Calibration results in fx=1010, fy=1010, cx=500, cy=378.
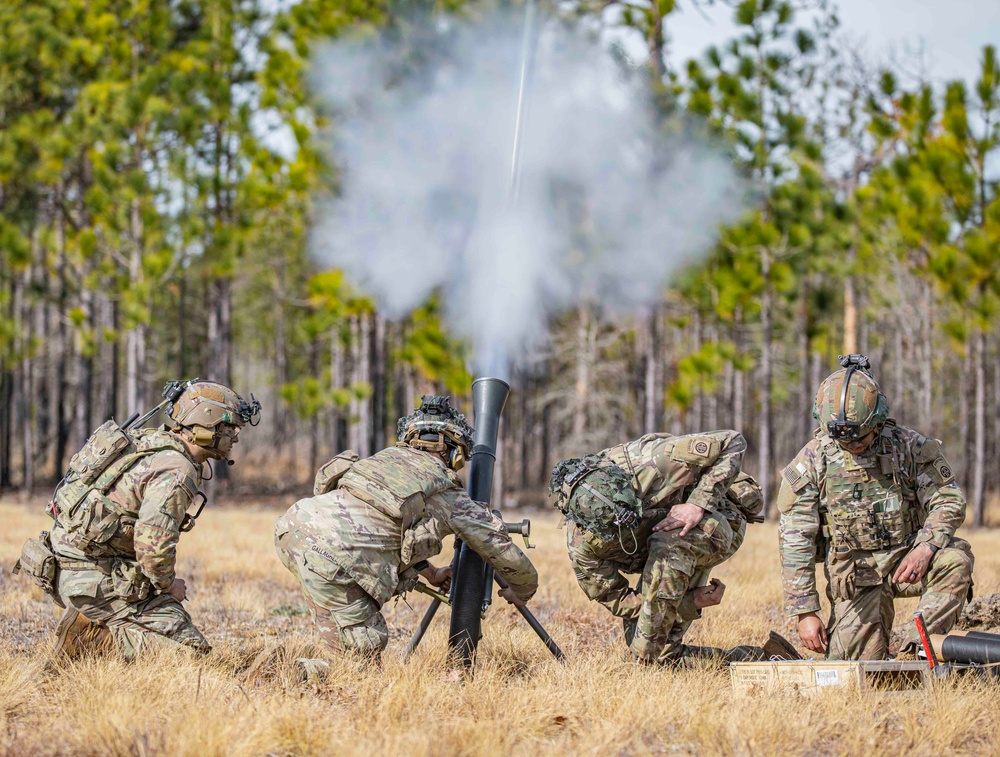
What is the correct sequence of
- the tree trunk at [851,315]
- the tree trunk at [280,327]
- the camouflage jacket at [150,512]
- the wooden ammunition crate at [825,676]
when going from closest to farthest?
the wooden ammunition crate at [825,676], the camouflage jacket at [150,512], the tree trunk at [851,315], the tree trunk at [280,327]

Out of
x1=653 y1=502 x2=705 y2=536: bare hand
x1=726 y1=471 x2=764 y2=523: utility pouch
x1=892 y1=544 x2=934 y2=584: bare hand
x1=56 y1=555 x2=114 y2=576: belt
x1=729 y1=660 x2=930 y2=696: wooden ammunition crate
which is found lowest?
x1=729 y1=660 x2=930 y2=696: wooden ammunition crate

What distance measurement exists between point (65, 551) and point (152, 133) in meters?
13.9

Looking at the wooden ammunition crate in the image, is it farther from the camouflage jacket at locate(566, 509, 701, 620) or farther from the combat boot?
the combat boot

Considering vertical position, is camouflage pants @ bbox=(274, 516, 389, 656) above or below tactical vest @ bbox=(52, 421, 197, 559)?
below

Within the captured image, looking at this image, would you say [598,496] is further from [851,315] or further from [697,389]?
[851,315]

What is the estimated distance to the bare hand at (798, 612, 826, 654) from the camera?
5.07m

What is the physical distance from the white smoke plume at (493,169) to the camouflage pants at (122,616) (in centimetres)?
928

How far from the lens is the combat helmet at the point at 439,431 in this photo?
5.16 meters

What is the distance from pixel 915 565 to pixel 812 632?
60 centimetres

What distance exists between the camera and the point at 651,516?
5.33 meters

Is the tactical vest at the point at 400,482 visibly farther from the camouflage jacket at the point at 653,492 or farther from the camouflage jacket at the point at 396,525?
the camouflage jacket at the point at 653,492

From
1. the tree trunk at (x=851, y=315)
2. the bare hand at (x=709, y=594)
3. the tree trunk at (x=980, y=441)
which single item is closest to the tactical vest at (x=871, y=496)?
the bare hand at (x=709, y=594)

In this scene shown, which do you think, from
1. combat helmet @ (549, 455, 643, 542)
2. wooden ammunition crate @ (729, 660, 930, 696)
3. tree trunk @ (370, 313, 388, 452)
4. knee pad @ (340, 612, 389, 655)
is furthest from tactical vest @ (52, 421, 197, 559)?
tree trunk @ (370, 313, 388, 452)

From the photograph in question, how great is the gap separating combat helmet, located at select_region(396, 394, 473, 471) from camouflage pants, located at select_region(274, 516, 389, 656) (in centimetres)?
77
